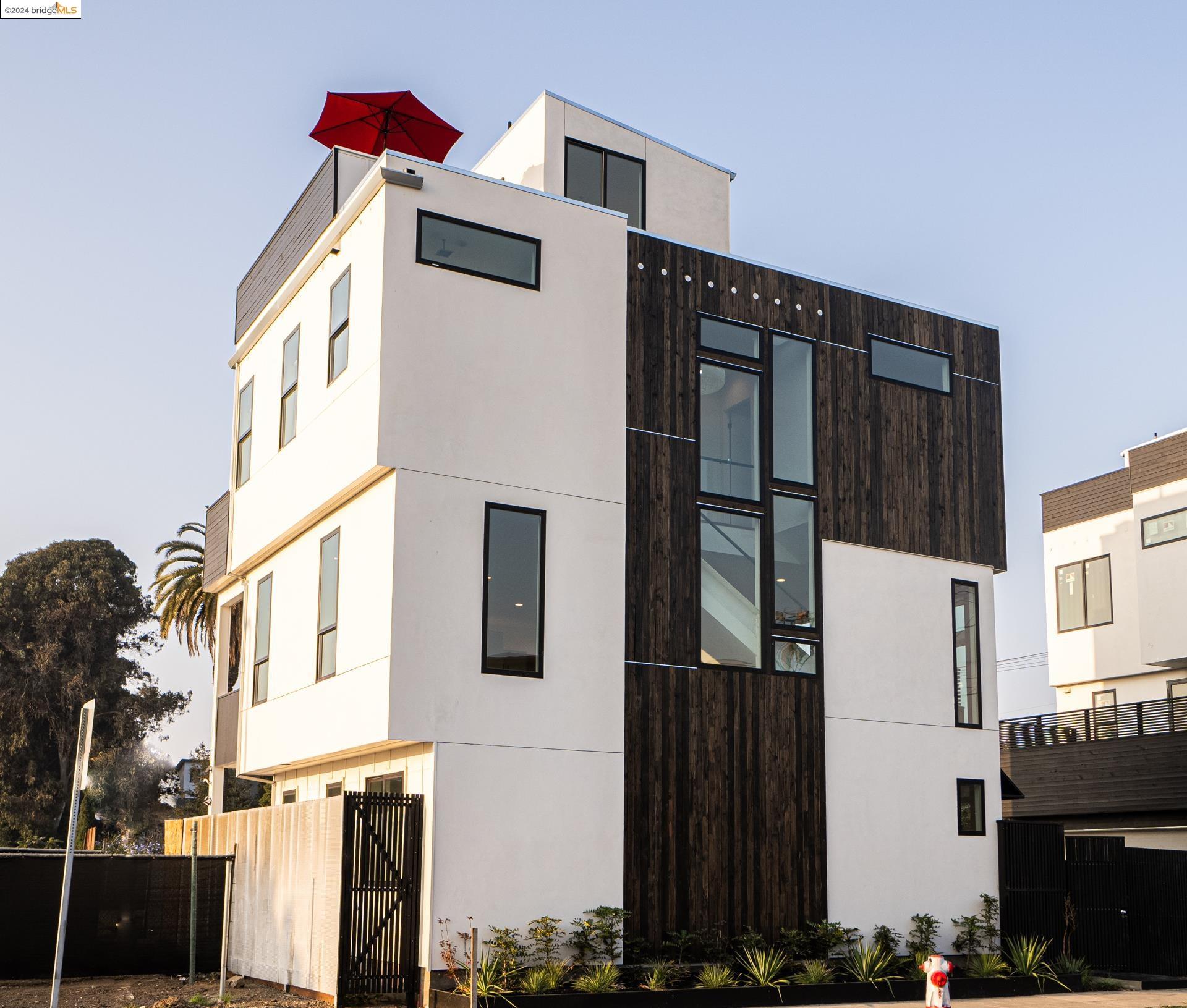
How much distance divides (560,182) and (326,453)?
19.5 ft

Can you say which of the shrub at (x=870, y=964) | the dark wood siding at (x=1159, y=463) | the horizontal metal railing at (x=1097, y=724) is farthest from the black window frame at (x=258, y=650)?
the dark wood siding at (x=1159, y=463)

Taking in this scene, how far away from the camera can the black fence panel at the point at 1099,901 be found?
19594 millimetres

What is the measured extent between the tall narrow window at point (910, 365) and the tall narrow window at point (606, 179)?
169 inches

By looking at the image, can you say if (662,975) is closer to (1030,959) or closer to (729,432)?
(1030,959)

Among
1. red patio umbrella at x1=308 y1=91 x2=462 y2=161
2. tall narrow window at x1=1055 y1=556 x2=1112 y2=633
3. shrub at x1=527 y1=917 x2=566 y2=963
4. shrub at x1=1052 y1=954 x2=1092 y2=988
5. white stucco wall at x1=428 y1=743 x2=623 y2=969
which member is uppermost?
red patio umbrella at x1=308 y1=91 x2=462 y2=161

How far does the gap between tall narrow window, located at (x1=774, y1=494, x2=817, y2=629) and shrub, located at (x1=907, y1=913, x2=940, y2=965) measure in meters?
4.17

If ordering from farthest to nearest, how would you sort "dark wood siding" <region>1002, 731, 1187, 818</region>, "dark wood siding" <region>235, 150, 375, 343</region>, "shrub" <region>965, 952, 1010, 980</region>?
"dark wood siding" <region>1002, 731, 1187, 818</region>
"dark wood siding" <region>235, 150, 375, 343</region>
"shrub" <region>965, 952, 1010, 980</region>

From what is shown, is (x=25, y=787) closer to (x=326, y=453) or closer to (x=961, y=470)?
(x=326, y=453)

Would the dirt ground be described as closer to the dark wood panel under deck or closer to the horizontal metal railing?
the dark wood panel under deck

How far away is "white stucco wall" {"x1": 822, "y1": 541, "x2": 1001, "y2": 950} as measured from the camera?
58.9 ft

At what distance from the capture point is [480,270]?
650 inches

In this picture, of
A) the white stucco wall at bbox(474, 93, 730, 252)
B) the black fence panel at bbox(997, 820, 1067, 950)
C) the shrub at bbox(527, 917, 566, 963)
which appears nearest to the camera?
the shrub at bbox(527, 917, 566, 963)

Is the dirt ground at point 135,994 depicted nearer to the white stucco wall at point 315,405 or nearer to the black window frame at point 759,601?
the white stucco wall at point 315,405

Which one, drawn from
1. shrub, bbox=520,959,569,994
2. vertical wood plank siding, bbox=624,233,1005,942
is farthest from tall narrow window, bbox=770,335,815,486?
shrub, bbox=520,959,569,994
